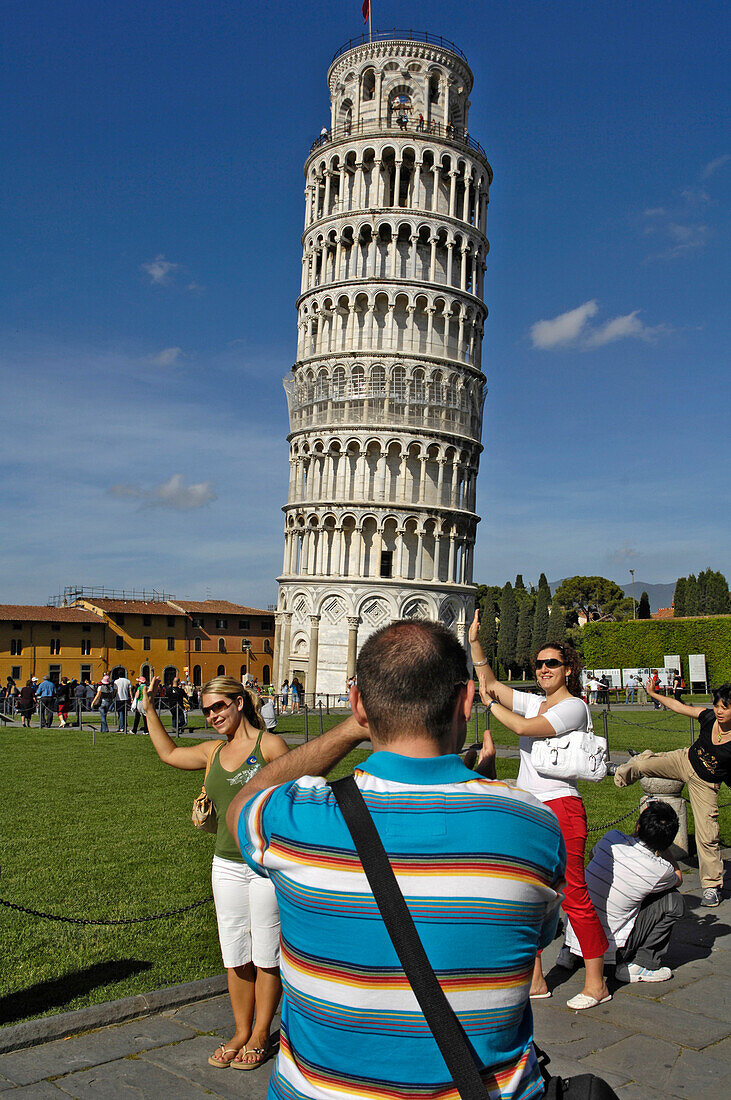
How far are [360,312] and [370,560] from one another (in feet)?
46.2

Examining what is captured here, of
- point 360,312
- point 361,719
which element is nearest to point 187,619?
point 360,312

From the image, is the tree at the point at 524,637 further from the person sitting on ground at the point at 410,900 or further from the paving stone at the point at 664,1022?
the person sitting on ground at the point at 410,900

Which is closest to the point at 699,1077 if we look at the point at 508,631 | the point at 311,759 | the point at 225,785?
the point at 225,785

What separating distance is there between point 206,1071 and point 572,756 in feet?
9.57

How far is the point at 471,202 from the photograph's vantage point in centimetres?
5238

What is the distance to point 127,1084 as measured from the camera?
192 inches

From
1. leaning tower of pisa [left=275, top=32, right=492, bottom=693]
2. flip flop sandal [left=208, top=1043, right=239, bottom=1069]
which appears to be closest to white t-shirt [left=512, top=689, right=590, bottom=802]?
flip flop sandal [left=208, top=1043, right=239, bottom=1069]

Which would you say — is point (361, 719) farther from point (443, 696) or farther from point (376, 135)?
point (376, 135)

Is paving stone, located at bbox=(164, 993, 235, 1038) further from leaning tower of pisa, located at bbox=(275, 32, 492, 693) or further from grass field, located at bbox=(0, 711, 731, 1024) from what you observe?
leaning tower of pisa, located at bbox=(275, 32, 492, 693)

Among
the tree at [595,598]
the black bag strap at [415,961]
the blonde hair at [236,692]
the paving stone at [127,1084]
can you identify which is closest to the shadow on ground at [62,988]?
the paving stone at [127,1084]

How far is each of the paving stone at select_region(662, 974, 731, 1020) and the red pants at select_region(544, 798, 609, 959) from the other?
707 millimetres

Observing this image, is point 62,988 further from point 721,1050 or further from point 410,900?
point 410,900

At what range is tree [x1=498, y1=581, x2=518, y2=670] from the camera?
81.0m

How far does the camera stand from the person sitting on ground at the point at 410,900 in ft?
7.45
